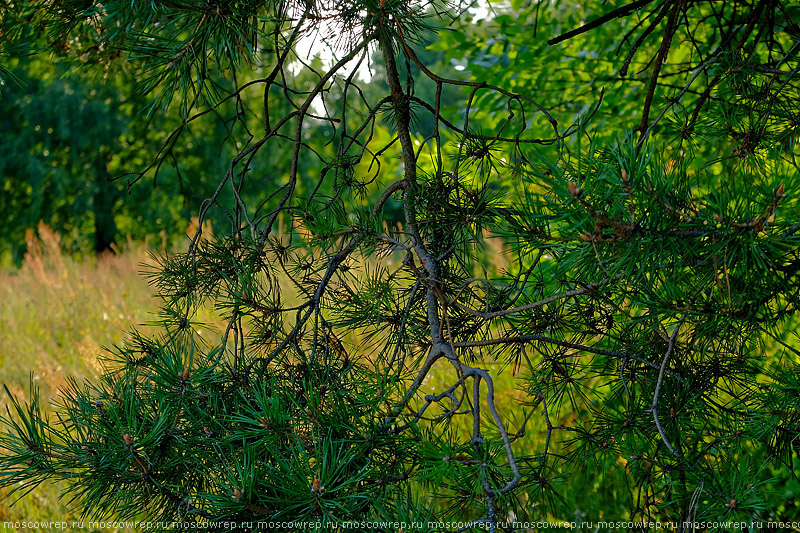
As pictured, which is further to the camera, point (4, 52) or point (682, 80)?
point (682, 80)

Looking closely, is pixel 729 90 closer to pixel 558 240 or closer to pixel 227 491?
pixel 558 240

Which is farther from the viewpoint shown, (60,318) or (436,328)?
(60,318)

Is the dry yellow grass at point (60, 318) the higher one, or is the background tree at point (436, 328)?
the background tree at point (436, 328)

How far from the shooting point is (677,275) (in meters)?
0.80

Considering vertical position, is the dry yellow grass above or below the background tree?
below

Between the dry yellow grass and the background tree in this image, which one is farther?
the dry yellow grass

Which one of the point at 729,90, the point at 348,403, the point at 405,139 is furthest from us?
the point at 729,90

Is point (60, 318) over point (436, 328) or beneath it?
beneath

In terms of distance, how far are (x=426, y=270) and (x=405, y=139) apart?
30 centimetres

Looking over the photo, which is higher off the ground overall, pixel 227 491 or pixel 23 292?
pixel 227 491

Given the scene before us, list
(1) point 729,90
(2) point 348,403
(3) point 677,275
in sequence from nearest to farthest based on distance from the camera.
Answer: (3) point 677,275, (2) point 348,403, (1) point 729,90

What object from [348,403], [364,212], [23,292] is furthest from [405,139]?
[23,292]

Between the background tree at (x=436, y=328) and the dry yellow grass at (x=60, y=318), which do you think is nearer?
the background tree at (x=436, y=328)

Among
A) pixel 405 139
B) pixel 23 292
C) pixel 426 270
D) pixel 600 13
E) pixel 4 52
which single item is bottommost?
pixel 23 292
